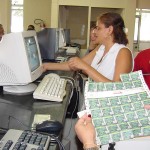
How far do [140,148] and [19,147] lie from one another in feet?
1.49

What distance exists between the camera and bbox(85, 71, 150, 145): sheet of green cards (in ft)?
2.75

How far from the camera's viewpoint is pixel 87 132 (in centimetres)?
84

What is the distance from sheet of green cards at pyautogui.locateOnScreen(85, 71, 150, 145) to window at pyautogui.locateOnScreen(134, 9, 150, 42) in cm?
678

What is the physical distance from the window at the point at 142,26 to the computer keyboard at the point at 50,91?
6104 millimetres

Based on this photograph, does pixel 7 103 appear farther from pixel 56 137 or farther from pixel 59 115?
pixel 56 137

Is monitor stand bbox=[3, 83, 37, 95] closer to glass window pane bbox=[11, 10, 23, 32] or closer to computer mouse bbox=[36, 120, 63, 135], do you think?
computer mouse bbox=[36, 120, 63, 135]

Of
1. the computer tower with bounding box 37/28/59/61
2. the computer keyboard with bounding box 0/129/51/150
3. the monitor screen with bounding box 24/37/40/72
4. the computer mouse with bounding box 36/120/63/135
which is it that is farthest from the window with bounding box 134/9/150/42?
the computer keyboard with bounding box 0/129/51/150

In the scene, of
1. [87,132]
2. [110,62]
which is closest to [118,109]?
[87,132]

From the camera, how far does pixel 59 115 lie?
1218 mm

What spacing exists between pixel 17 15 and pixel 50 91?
23.7 feet

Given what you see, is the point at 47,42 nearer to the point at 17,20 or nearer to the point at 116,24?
the point at 116,24

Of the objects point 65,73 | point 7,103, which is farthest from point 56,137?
point 65,73

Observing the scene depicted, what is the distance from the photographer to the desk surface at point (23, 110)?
1.11m

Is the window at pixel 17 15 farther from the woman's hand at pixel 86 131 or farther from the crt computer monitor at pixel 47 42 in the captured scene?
the woman's hand at pixel 86 131
